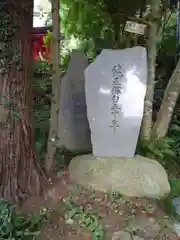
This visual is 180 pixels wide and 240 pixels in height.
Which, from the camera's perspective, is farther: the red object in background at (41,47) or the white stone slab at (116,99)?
the red object in background at (41,47)

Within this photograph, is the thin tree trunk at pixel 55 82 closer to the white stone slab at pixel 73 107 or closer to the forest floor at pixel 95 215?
the forest floor at pixel 95 215

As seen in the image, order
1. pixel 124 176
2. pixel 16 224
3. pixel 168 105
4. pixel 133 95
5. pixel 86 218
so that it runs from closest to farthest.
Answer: pixel 16 224 → pixel 86 218 → pixel 124 176 → pixel 133 95 → pixel 168 105

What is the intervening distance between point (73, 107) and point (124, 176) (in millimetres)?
1539

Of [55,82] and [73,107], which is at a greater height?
[55,82]

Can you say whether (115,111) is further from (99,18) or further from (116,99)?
(99,18)

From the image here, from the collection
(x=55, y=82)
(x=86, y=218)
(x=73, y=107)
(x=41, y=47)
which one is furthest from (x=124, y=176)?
(x=41, y=47)

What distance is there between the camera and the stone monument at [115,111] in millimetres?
4621

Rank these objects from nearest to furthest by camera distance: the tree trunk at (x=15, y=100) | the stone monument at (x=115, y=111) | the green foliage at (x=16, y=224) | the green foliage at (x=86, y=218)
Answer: the green foliage at (x=16, y=224)
the green foliage at (x=86, y=218)
the tree trunk at (x=15, y=100)
the stone monument at (x=115, y=111)

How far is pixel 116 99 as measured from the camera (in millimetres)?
4766

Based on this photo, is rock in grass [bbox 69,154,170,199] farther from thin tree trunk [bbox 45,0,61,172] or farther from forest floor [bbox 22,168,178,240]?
thin tree trunk [bbox 45,0,61,172]

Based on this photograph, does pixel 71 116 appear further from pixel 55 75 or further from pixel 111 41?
pixel 111 41

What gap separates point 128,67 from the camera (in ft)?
15.6

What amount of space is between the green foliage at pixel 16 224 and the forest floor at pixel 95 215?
0.31ft

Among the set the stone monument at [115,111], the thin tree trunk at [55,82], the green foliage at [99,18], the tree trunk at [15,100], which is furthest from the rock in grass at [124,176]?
the green foliage at [99,18]
